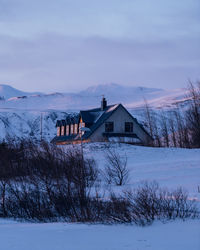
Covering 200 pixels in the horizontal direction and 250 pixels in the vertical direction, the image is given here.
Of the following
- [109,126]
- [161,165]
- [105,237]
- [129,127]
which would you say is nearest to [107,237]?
[105,237]

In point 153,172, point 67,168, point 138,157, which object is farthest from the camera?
point 138,157

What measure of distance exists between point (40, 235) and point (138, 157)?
21.9m

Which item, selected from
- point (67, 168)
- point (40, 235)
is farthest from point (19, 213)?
point (40, 235)

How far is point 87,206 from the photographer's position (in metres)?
14.8

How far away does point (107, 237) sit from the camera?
10742 mm

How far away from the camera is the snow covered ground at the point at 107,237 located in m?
9.66

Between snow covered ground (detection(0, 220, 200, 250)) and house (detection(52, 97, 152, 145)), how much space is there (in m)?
32.2

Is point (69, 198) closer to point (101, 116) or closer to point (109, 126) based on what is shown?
point (109, 126)

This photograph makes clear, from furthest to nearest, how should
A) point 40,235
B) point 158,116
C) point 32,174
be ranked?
1. point 158,116
2. point 32,174
3. point 40,235

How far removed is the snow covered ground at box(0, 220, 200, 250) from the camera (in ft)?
31.7

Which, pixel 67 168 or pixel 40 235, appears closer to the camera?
pixel 40 235

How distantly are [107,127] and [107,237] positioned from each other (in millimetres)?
36455

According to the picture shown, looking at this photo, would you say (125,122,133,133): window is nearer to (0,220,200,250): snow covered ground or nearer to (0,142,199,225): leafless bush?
(0,142,199,225): leafless bush

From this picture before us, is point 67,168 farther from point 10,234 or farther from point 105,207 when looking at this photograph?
point 10,234
